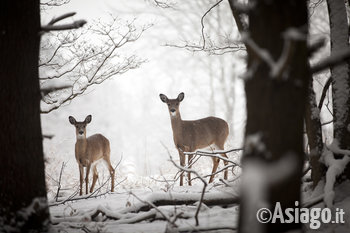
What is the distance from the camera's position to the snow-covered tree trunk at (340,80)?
345cm

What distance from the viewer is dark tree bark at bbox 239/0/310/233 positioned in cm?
156

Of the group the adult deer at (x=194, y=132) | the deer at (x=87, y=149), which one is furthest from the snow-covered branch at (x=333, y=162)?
the deer at (x=87, y=149)

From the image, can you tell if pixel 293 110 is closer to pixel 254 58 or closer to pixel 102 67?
pixel 254 58

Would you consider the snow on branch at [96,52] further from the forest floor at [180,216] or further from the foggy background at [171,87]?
the forest floor at [180,216]

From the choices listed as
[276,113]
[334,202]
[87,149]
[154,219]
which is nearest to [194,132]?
[87,149]

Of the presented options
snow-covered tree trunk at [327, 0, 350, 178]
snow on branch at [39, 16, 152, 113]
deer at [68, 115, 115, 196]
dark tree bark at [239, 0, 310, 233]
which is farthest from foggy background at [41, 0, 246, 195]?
dark tree bark at [239, 0, 310, 233]

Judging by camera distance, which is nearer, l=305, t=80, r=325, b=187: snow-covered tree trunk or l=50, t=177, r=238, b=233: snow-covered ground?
l=50, t=177, r=238, b=233: snow-covered ground

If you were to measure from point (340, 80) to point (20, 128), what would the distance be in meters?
3.40

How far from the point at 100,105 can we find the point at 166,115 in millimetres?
7498

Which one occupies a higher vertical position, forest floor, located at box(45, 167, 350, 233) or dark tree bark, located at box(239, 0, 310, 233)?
dark tree bark, located at box(239, 0, 310, 233)

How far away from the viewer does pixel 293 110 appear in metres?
1.60

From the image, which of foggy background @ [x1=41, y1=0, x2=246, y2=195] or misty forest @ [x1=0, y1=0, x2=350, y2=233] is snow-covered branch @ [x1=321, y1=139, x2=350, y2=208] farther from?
foggy background @ [x1=41, y1=0, x2=246, y2=195]

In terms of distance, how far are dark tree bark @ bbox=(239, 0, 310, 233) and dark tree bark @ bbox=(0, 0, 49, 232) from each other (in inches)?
72.4

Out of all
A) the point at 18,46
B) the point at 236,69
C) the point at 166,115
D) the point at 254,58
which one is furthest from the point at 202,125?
the point at 166,115
